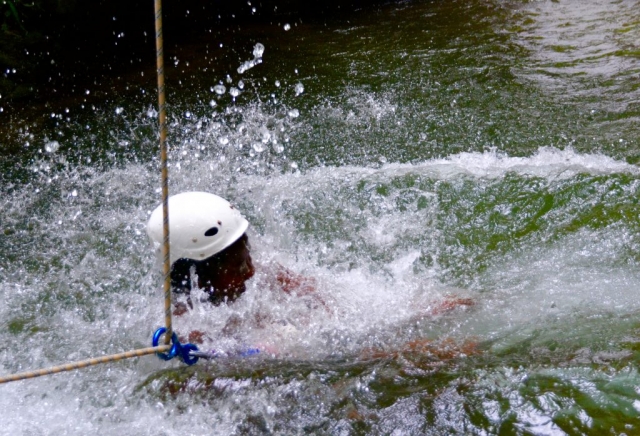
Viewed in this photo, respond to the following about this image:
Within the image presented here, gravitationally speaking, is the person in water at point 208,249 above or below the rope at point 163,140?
below

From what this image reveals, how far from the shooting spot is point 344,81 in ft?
22.0

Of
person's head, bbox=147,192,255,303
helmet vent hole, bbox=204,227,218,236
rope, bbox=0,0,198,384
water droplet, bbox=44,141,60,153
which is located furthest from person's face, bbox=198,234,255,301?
water droplet, bbox=44,141,60,153

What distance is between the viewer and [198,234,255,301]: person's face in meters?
3.06

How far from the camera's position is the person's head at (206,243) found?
2906 mm

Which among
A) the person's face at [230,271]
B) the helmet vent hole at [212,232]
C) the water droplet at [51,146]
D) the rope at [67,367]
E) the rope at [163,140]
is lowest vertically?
the water droplet at [51,146]

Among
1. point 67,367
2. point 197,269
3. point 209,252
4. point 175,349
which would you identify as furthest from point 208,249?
point 67,367

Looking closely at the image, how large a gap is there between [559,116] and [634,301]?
280 cm

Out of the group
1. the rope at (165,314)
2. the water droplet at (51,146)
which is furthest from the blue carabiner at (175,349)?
the water droplet at (51,146)

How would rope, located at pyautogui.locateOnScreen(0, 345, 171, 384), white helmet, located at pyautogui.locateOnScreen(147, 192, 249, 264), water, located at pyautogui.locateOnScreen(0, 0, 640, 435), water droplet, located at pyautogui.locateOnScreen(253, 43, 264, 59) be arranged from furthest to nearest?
water droplet, located at pyautogui.locateOnScreen(253, 43, 264, 59)
white helmet, located at pyautogui.locateOnScreen(147, 192, 249, 264)
water, located at pyautogui.locateOnScreen(0, 0, 640, 435)
rope, located at pyautogui.locateOnScreen(0, 345, 171, 384)

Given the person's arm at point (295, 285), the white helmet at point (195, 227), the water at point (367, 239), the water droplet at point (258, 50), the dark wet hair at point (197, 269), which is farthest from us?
the water droplet at point (258, 50)

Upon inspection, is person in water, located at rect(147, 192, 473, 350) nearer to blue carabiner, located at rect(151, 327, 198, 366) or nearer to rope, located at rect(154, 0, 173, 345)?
blue carabiner, located at rect(151, 327, 198, 366)

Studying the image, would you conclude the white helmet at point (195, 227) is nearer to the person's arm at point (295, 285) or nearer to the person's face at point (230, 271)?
the person's face at point (230, 271)

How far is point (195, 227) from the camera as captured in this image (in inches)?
114

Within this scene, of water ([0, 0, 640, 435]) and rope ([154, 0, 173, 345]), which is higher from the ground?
rope ([154, 0, 173, 345])
